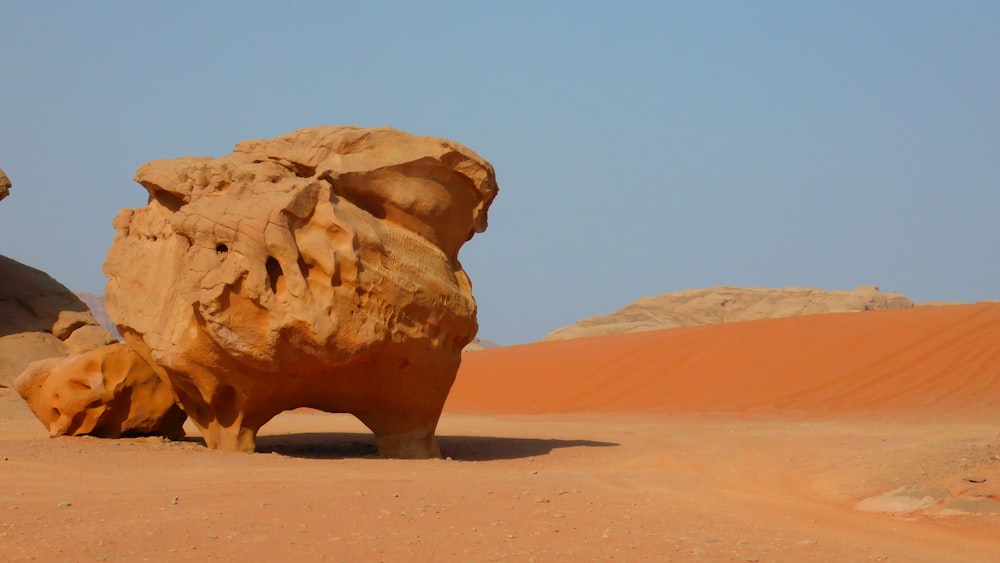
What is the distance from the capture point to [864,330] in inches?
909

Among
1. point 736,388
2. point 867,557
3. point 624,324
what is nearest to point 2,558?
point 867,557

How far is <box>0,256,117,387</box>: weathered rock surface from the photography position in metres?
18.3

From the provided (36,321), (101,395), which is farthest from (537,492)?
(36,321)

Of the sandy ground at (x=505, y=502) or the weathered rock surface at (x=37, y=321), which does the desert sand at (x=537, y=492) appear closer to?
the sandy ground at (x=505, y=502)

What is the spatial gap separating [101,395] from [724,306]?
38.5 meters

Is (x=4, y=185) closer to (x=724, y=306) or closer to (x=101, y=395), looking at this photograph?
(x=101, y=395)

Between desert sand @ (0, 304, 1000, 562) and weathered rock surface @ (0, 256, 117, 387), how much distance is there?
2.30 m

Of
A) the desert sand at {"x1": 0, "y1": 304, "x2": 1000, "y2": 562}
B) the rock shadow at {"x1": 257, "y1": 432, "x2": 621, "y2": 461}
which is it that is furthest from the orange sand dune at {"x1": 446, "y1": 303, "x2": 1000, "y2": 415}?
the rock shadow at {"x1": 257, "y1": 432, "x2": 621, "y2": 461}

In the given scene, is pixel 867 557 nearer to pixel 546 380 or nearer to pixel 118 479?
pixel 118 479

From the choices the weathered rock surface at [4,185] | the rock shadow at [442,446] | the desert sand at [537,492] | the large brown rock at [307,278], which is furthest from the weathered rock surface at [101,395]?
the weathered rock surface at [4,185]

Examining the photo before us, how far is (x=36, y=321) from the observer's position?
1947 centimetres

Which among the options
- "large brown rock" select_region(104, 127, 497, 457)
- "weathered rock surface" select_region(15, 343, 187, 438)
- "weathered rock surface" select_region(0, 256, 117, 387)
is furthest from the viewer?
"weathered rock surface" select_region(0, 256, 117, 387)

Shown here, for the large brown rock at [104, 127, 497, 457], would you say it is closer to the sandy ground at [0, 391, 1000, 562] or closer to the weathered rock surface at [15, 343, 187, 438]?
the weathered rock surface at [15, 343, 187, 438]

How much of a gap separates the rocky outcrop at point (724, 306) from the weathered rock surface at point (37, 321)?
940 inches
